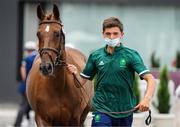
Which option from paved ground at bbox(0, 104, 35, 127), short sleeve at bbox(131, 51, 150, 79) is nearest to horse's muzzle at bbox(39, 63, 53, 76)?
short sleeve at bbox(131, 51, 150, 79)

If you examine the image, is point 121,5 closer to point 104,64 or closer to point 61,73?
point 61,73

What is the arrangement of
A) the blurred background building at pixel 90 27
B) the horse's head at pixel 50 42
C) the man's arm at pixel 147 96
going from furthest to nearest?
the blurred background building at pixel 90 27
the horse's head at pixel 50 42
the man's arm at pixel 147 96

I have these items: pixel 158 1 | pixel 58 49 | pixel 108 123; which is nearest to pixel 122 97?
pixel 108 123

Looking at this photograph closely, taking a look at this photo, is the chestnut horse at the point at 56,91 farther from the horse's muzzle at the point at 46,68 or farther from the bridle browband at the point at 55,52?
the horse's muzzle at the point at 46,68

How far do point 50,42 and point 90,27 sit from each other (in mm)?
11152

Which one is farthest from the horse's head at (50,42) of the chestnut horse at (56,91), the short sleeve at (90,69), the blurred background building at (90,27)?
the blurred background building at (90,27)

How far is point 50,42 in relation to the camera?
297 inches

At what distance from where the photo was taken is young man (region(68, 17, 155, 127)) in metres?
6.78

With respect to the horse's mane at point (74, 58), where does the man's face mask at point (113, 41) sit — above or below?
above

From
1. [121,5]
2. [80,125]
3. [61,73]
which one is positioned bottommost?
[80,125]

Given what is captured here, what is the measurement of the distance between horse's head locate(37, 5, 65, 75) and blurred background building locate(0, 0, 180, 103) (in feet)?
33.8

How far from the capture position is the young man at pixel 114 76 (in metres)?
6.78

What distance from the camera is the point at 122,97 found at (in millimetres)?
6859

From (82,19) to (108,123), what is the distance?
12175mm
